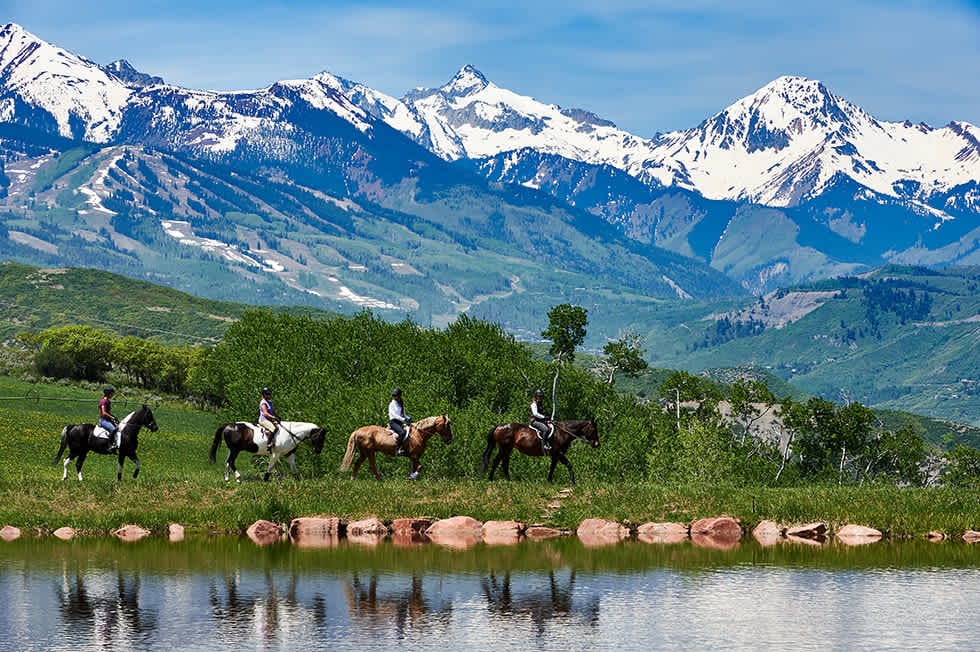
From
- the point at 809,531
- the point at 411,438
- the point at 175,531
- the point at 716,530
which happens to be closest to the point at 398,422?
the point at 411,438

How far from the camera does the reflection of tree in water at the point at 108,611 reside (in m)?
31.8

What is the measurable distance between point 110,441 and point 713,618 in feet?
104

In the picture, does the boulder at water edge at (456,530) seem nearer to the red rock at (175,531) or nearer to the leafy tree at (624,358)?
the red rock at (175,531)

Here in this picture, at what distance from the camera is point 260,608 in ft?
115

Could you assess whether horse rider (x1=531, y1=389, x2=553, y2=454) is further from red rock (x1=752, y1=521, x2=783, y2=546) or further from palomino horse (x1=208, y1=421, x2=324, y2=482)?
red rock (x1=752, y1=521, x2=783, y2=546)

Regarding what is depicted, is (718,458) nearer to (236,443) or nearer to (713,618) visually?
(236,443)

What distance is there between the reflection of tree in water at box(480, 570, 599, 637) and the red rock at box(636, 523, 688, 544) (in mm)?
8576

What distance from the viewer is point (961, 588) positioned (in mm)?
37219

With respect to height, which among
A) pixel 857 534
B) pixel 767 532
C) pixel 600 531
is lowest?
pixel 857 534

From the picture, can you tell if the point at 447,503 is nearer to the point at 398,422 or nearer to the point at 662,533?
the point at 398,422

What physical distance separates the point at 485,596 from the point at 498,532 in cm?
1142

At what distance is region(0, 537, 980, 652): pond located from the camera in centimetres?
3125

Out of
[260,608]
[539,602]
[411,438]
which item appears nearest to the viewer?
[260,608]

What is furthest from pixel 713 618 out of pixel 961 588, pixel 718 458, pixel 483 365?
pixel 483 365
